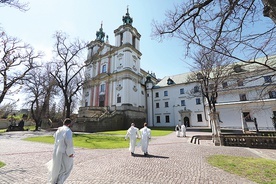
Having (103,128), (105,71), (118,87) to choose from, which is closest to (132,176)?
(103,128)

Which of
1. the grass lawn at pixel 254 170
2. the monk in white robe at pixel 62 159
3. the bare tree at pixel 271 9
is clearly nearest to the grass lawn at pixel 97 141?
the monk in white robe at pixel 62 159

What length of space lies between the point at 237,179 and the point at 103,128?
22095 mm

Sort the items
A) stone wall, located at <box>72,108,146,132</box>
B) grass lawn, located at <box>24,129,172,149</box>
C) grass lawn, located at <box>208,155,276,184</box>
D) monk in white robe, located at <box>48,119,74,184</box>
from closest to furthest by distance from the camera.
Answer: monk in white robe, located at <box>48,119,74,184</box> < grass lawn, located at <box>208,155,276,184</box> < grass lawn, located at <box>24,129,172,149</box> < stone wall, located at <box>72,108,146,132</box>

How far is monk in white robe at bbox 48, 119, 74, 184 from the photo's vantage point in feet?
12.1

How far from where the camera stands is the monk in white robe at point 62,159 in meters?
3.68

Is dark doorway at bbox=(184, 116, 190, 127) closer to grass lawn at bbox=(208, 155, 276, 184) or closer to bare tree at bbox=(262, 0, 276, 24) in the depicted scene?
grass lawn at bbox=(208, 155, 276, 184)

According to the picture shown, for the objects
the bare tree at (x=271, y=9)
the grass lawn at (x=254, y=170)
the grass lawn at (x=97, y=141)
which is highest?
the bare tree at (x=271, y=9)

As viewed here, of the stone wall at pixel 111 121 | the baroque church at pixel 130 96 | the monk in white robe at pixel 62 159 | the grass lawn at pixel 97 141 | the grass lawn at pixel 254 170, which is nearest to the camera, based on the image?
the monk in white robe at pixel 62 159

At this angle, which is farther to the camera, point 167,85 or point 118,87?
A: point 167,85

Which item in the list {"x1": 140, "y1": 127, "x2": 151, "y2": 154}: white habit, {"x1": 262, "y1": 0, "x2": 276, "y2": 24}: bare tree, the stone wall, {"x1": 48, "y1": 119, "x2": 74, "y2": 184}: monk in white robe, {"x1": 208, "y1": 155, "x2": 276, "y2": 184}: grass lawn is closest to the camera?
{"x1": 262, "y1": 0, "x2": 276, "y2": 24}: bare tree

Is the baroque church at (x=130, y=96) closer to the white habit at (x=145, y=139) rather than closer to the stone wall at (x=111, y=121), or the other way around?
the stone wall at (x=111, y=121)

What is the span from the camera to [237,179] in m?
4.26

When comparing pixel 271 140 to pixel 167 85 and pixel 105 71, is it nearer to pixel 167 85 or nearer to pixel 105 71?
pixel 167 85

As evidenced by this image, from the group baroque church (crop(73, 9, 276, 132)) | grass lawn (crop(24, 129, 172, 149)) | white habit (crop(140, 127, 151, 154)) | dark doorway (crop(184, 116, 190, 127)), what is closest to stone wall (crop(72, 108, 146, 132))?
baroque church (crop(73, 9, 276, 132))
